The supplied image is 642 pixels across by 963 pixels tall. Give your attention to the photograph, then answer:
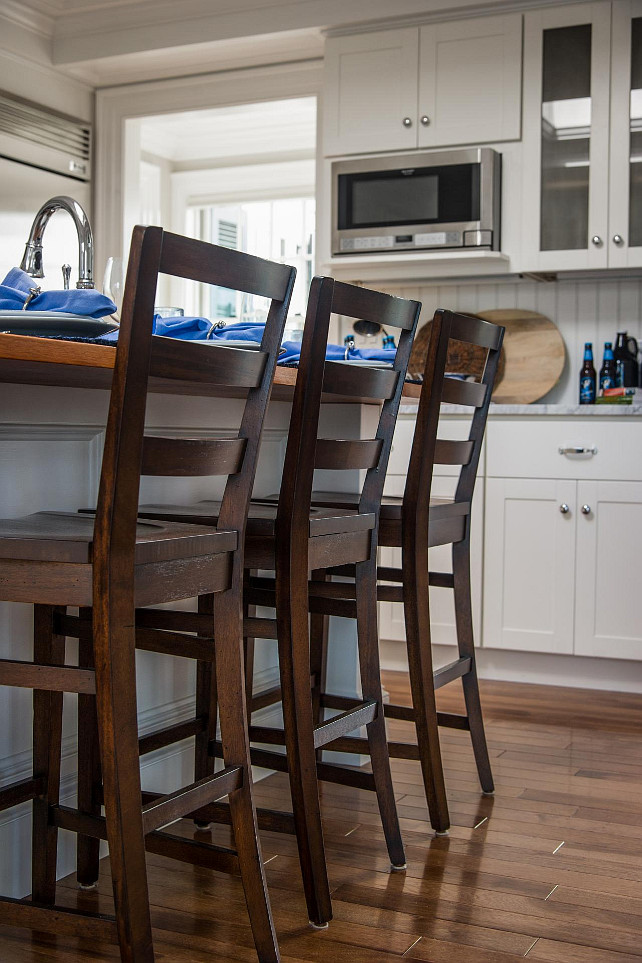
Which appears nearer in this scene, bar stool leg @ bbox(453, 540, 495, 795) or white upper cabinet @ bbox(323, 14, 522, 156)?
bar stool leg @ bbox(453, 540, 495, 795)

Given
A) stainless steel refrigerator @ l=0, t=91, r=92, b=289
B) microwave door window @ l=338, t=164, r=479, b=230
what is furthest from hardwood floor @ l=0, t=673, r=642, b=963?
stainless steel refrigerator @ l=0, t=91, r=92, b=289

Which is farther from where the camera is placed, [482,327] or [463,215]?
[463,215]

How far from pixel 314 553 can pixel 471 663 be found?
0.84 metres

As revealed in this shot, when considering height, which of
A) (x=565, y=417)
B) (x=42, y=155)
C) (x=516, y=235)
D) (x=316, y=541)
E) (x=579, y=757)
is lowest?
(x=579, y=757)

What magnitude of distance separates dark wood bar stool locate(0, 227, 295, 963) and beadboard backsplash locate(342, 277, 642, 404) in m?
2.77

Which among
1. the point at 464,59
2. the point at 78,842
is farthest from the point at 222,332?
the point at 464,59

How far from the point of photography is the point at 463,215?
3.95m

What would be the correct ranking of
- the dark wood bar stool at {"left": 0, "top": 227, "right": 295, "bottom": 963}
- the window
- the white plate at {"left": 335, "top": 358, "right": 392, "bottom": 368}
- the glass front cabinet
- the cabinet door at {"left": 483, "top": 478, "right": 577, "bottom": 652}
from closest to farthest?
the dark wood bar stool at {"left": 0, "top": 227, "right": 295, "bottom": 963}
the white plate at {"left": 335, "top": 358, "right": 392, "bottom": 368}
the cabinet door at {"left": 483, "top": 478, "right": 577, "bottom": 652}
the glass front cabinet
the window

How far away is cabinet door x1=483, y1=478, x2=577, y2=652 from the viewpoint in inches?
144

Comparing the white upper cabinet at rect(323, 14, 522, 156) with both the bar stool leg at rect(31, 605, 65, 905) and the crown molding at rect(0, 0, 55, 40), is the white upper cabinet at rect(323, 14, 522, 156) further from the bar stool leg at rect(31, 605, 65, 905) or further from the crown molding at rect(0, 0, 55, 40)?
the bar stool leg at rect(31, 605, 65, 905)

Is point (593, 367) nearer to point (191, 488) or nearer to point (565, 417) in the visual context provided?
point (565, 417)

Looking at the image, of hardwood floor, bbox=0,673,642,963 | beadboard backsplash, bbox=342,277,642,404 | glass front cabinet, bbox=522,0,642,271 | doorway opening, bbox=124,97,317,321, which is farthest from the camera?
doorway opening, bbox=124,97,317,321

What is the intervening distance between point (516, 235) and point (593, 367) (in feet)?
1.90

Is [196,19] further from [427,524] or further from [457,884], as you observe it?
[457,884]
